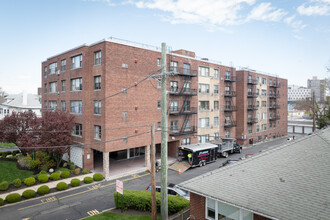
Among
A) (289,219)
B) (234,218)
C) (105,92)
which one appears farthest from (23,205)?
(289,219)

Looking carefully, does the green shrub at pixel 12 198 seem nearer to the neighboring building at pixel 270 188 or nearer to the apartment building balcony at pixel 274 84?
the neighboring building at pixel 270 188

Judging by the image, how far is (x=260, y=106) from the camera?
52.9 meters

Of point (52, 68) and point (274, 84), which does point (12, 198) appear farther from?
point (274, 84)

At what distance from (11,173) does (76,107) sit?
1111 centimetres

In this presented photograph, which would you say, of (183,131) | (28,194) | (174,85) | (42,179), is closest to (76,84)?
(42,179)

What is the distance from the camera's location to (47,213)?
1698 cm

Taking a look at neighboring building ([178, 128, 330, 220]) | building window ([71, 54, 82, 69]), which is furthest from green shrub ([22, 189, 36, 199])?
building window ([71, 54, 82, 69])

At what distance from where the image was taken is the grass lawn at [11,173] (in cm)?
2517

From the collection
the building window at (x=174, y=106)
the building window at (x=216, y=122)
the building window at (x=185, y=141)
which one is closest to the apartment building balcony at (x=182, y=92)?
the building window at (x=174, y=106)

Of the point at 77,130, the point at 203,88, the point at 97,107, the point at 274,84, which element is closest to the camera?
the point at 97,107

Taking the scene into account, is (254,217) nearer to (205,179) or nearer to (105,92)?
(205,179)

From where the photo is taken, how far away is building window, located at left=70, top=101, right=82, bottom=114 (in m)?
30.0

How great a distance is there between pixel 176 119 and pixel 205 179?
2233cm

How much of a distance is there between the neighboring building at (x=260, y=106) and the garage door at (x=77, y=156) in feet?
87.2
